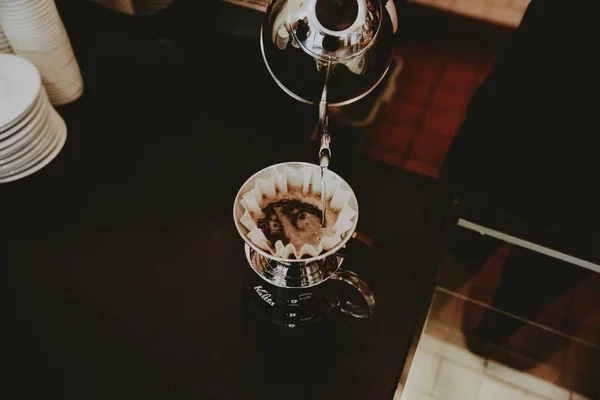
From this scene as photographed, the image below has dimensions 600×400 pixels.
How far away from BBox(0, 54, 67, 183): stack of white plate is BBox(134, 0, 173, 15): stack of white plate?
663 mm

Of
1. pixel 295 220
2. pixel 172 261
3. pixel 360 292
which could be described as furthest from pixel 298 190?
pixel 172 261

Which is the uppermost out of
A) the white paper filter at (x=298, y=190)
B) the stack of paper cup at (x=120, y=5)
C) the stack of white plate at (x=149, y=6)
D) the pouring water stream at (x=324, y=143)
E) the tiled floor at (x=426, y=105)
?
the pouring water stream at (x=324, y=143)

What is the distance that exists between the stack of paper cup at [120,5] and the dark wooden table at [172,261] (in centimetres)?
27

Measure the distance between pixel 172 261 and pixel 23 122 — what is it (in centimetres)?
42

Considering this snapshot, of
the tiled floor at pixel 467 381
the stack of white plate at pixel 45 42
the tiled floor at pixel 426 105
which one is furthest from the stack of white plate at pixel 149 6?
the tiled floor at pixel 467 381

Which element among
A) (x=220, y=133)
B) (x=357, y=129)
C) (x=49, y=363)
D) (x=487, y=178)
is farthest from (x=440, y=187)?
(x=357, y=129)

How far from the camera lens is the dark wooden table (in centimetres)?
89

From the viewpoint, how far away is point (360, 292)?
0.88 m

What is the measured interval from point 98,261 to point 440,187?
2.39 feet

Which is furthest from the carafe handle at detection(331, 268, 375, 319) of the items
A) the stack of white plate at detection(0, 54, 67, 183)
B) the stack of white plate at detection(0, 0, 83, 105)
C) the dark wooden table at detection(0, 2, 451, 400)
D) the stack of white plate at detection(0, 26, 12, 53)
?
the stack of white plate at detection(0, 26, 12, 53)

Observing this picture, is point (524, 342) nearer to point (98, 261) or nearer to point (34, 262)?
point (98, 261)

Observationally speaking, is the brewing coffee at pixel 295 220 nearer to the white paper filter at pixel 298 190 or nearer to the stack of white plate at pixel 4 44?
the white paper filter at pixel 298 190

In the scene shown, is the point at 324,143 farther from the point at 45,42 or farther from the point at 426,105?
the point at 426,105

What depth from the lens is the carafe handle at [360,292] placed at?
85cm
